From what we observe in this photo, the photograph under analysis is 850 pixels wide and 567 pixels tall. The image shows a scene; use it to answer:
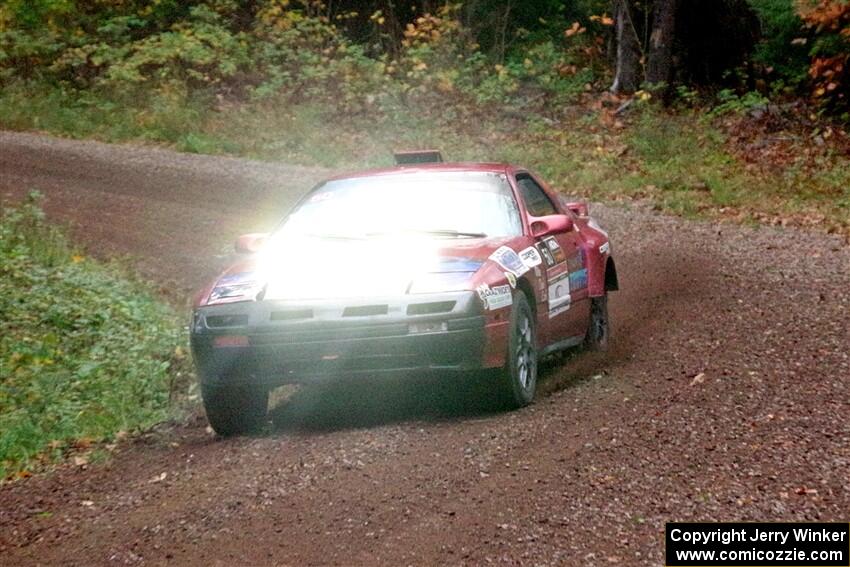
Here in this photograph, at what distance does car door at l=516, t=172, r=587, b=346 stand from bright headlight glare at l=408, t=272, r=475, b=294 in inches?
41.9

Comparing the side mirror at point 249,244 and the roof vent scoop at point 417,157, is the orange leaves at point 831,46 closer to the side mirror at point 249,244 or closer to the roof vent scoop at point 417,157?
the roof vent scoop at point 417,157

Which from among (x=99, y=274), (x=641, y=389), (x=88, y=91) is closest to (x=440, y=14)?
(x=88, y=91)

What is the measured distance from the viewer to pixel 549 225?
877cm

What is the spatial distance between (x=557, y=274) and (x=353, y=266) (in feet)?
6.09

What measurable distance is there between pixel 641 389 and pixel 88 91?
66.3 ft

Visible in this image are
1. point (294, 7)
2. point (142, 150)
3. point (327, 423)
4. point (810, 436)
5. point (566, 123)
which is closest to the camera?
point (810, 436)

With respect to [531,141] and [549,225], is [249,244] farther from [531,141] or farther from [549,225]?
[531,141]

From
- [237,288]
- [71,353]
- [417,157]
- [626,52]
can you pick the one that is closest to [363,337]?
[237,288]

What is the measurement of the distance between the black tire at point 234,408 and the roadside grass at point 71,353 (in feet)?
2.37

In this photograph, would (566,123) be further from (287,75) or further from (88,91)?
(88,91)

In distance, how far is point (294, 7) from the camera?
29469 millimetres

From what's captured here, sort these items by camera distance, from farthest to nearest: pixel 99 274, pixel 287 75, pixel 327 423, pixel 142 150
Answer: pixel 287 75 < pixel 142 150 < pixel 99 274 < pixel 327 423

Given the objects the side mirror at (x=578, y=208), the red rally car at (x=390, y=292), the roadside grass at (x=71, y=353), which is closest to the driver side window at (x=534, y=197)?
the red rally car at (x=390, y=292)

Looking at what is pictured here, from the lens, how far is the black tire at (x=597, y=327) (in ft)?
33.4
